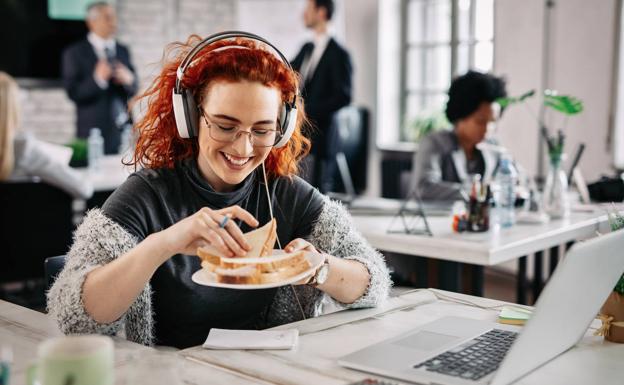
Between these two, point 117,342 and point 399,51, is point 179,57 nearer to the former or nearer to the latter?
→ point 117,342

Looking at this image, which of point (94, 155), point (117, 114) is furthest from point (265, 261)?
point (117, 114)

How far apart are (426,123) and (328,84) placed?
3.62ft

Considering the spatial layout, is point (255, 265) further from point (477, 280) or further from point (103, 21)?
point (103, 21)

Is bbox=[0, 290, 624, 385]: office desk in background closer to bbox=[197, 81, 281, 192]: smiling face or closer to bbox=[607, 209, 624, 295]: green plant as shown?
bbox=[607, 209, 624, 295]: green plant

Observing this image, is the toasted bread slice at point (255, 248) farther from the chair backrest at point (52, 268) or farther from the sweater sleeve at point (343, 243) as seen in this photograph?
the chair backrest at point (52, 268)

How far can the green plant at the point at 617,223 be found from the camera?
4.43ft

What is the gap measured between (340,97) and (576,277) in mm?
3738

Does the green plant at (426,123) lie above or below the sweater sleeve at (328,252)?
above

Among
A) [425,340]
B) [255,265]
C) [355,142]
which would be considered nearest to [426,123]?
[355,142]

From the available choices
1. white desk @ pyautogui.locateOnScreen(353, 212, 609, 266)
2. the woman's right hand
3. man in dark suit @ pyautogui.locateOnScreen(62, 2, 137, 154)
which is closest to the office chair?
man in dark suit @ pyautogui.locateOnScreen(62, 2, 137, 154)

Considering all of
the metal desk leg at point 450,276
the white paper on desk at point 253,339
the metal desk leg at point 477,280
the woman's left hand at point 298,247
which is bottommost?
the metal desk leg at point 477,280

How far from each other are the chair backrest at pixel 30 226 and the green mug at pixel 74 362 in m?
2.76

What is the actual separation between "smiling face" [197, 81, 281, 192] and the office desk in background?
13.6 inches

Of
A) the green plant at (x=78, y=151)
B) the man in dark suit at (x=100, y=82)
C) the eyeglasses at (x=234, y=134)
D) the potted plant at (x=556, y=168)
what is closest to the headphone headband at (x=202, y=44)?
the eyeglasses at (x=234, y=134)
